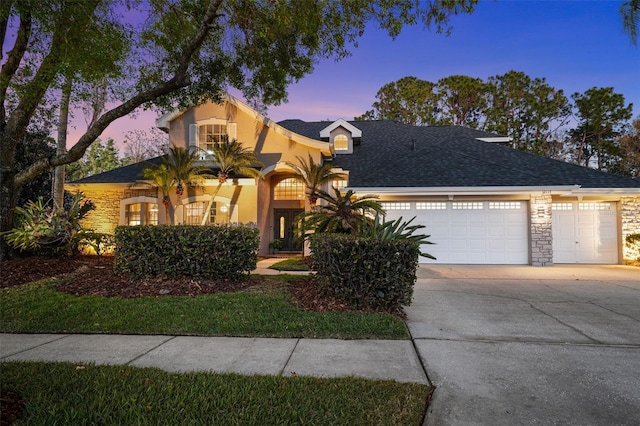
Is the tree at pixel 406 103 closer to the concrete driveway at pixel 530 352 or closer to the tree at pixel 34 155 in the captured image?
the tree at pixel 34 155

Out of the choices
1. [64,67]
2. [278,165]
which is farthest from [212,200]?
[64,67]

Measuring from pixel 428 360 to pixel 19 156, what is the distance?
70.8 feet

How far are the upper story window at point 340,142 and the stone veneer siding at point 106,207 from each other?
8.97m

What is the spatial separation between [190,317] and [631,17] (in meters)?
8.96

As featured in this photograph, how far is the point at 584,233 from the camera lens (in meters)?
13.0

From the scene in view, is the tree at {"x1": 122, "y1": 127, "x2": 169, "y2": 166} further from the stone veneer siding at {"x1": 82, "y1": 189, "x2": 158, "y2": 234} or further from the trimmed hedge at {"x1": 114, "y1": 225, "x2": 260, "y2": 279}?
the trimmed hedge at {"x1": 114, "y1": 225, "x2": 260, "y2": 279}

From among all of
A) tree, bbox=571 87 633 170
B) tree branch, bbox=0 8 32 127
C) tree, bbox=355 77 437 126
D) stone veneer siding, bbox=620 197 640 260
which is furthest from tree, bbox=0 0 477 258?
tree, bbox=571 87 633 170

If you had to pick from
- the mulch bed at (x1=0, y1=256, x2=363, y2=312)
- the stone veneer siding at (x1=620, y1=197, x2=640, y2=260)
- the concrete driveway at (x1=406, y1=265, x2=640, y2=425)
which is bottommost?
the concrete driveway at (x1=406, y1=265, x2=640, y2=425)

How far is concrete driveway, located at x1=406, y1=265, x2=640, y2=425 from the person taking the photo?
2783mm

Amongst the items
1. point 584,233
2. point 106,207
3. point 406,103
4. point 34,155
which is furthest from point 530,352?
point 406,103

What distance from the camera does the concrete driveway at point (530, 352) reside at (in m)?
2.78

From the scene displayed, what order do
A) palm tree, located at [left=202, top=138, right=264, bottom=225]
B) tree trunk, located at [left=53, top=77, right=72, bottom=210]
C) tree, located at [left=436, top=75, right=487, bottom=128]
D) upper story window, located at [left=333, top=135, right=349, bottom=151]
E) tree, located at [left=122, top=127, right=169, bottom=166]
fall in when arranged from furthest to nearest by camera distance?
tree, located at [left=122, top=127, right=169, bottom=166]
tree, located at [left=436, top=75, right=487, bottom=128]
upper story window, located at [left=333, top=135, right=349, bottom=151]
palm tree, located at [left=202, top=138, right=264, bottom=225]
tree trunk, located at [left=53, top=77, right=72, bottom=210]

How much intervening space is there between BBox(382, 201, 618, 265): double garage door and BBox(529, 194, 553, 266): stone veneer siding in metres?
0.30

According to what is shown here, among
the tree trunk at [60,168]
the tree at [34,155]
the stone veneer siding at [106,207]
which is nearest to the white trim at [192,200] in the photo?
the stone veneer siding at [106,207]
